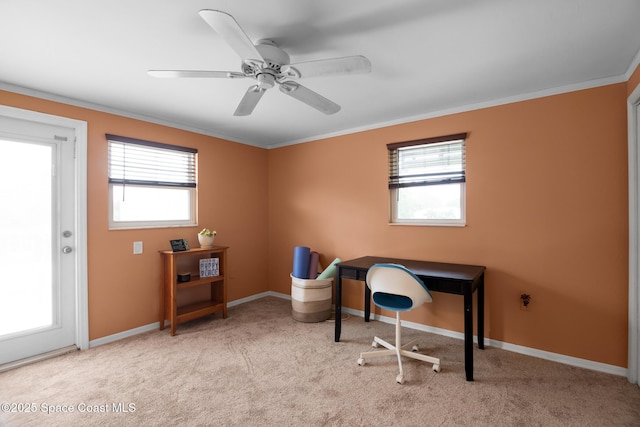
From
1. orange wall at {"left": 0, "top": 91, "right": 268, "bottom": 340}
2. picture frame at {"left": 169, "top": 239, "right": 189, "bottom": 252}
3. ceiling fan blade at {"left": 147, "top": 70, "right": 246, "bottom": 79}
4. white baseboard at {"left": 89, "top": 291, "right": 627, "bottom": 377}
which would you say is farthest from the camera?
picture frame at {"left": 169, "top": 239, "right": 189, "bottom": 252}

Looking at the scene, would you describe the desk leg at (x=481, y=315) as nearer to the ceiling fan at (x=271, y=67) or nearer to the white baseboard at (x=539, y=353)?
the white baseboard at (x=539, y=353)

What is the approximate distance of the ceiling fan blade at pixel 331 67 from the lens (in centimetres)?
170

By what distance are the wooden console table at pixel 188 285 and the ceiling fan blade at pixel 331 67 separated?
2.41 meters

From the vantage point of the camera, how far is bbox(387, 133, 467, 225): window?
10.5ft

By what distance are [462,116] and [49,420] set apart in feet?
13.4

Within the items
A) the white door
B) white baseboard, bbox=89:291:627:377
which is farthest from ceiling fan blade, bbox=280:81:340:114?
white baseboard, bbox=89:291:627:377

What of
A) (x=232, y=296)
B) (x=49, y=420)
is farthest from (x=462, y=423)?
(x=232, y=296)

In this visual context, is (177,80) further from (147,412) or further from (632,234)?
(632,234)

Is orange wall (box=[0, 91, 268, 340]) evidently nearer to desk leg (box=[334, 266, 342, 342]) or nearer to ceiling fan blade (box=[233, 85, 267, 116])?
ceiling fan blade (box=[233, 85, 267, 116])

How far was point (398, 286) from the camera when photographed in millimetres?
2418

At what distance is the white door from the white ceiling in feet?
1.50

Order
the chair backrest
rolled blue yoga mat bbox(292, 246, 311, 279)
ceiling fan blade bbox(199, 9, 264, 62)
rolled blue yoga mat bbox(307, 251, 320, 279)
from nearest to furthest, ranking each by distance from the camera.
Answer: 1. ceiling fan blade bbox(199, 9, 264, 62)
2. the chair backrest
3. rolled blue yoga mat bbox(292, 246, 311, 279)
4. rolled blue yoga mat bbox(307, 251, 320, 279)

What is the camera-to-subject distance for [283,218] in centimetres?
462

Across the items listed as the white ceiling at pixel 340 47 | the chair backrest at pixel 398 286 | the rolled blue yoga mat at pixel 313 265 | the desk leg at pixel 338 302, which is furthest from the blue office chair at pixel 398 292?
the white ceiling at pixel 340 47
